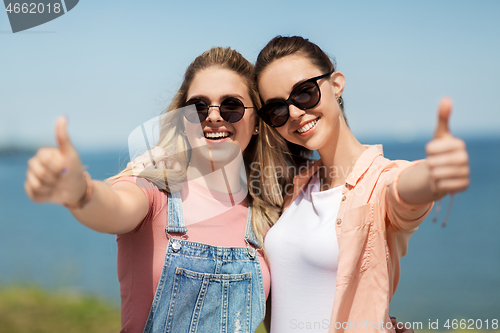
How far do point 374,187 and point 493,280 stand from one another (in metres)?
17.3

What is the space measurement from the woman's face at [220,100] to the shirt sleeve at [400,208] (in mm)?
1174

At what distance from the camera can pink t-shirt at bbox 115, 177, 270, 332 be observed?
212 centimetres

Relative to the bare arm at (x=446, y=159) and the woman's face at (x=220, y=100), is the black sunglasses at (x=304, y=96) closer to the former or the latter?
the woman's face at (x=220, y=100)

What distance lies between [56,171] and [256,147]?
6.18ft

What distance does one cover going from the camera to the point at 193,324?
7.01 ft

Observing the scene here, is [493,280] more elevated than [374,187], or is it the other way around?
[374,187]

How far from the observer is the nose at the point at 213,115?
248 centimetres

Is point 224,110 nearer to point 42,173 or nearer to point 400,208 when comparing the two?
point 400,208

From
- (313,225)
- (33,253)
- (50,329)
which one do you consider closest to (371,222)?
(313,225)

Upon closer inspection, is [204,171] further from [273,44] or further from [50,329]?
[50,329]

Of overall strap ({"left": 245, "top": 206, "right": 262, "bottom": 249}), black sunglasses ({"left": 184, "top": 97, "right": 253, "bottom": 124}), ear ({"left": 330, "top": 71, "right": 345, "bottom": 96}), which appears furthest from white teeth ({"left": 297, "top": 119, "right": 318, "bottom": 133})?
overall strap ({"left": 245, "top": 206, "right": 262, "bottom": 249})

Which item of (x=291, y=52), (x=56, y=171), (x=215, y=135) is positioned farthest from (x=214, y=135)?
(x=56, y=171)

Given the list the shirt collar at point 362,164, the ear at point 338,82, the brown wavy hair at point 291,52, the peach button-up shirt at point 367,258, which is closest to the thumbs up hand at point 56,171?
the peach button-up shirt at point 367,258

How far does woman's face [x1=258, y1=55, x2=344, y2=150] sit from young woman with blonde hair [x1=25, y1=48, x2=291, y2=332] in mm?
319
